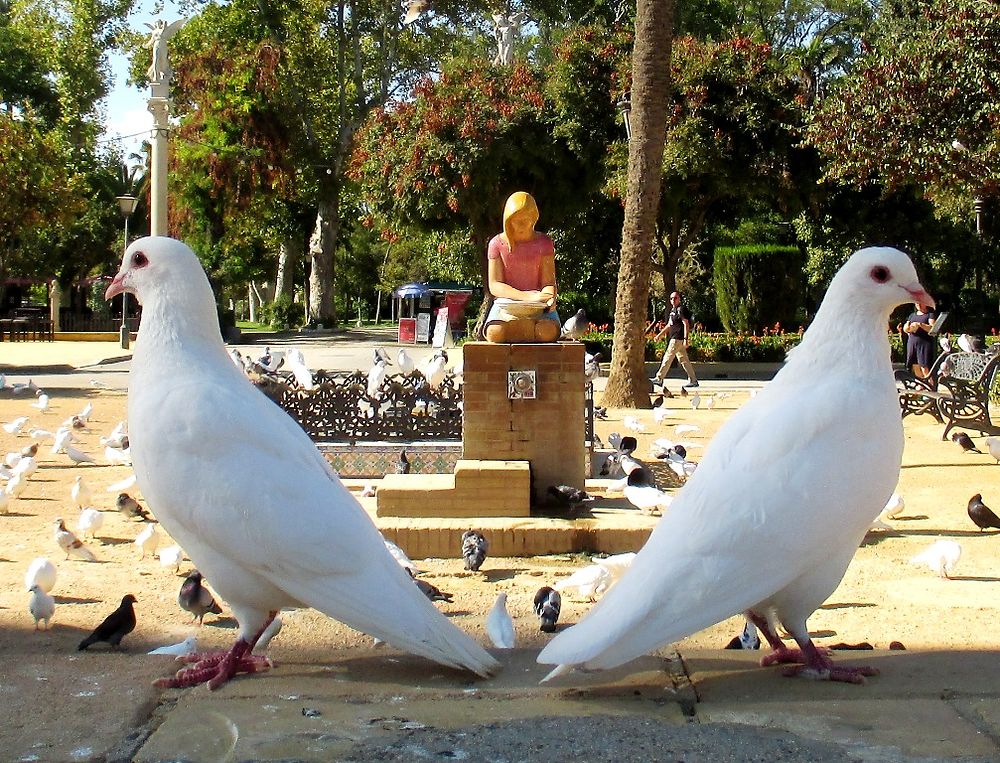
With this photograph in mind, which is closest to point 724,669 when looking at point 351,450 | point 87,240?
point 351,450

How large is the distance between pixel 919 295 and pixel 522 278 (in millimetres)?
5080

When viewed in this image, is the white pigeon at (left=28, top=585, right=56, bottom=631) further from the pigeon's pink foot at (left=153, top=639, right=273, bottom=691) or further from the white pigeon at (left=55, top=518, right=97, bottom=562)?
the pigeon's pink foot at (left=153, top=639, right=273, bottom=691)

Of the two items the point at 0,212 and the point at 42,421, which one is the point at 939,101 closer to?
the point at 42,421

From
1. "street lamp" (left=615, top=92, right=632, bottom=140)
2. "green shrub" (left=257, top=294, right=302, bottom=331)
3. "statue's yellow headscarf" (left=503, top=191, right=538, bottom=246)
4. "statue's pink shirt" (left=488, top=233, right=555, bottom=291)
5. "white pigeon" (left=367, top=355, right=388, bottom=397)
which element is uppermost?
"street lamp" (left=615, top=92, right=632, bottom=140)

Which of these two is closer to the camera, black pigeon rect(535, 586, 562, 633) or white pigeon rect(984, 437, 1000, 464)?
black pigeon rect(535, 586, 562, 633)

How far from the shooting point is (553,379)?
8.02 metres

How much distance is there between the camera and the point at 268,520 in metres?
3.28

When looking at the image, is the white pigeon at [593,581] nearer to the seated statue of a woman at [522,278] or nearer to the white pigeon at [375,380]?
the seated statue of a woman at [522,278]

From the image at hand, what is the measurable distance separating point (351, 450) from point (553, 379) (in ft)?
10.6

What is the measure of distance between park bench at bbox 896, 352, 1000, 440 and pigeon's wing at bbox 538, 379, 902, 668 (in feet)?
32.3

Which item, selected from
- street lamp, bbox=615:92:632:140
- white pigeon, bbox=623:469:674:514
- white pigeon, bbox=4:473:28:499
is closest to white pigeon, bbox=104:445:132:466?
white pigeon, bbox=4:473:28:499

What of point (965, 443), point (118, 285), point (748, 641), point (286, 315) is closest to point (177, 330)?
point (118, 285)

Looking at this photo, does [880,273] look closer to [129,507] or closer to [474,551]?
[474,551]

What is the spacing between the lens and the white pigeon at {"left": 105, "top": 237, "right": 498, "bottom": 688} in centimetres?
328
